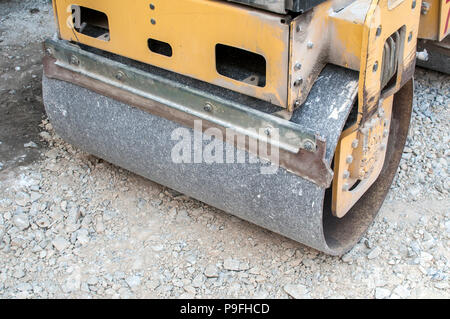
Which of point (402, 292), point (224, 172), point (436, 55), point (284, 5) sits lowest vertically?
point (402, 292)

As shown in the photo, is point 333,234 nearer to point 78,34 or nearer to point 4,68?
point 78,34

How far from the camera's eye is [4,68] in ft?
10.0

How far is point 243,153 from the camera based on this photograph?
1.80 m

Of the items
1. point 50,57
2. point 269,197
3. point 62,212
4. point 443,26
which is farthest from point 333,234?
point 50,57

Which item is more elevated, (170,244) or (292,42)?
(292,42)

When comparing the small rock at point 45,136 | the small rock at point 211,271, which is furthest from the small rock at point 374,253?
the small rock at point 45,136

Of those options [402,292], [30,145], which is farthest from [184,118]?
[30,145]

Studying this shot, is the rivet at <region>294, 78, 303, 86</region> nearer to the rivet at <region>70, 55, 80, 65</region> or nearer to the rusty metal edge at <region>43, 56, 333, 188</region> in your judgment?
the rusty metal edge at <region>43, 56, 333, 188</region>

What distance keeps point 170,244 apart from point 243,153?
47 centimetres

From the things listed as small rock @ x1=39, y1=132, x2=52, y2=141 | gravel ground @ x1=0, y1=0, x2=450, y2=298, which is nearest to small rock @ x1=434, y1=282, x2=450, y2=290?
gravel ground @ x1=0, y1=0, x2=450, y2=298

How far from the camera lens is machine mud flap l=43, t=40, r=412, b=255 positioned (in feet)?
5.65

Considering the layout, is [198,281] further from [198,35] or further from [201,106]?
[198,35]

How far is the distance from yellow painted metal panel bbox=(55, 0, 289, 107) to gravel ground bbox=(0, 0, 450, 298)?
555 millimetres

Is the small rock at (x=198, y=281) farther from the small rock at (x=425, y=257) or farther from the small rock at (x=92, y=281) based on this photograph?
the small rock at (x=425, y=257)
